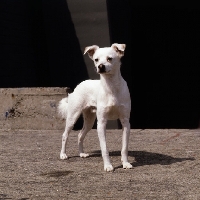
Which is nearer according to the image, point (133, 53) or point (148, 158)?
point (148, 158)

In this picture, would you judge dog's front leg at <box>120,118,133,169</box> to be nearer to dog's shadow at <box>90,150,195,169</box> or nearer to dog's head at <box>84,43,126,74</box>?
dog's shadow at <box>90,150,195,169</box>

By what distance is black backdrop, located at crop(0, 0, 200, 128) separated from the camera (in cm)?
1145

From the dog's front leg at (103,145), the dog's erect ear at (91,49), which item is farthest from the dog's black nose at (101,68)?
the dog's front leg at (103,145)

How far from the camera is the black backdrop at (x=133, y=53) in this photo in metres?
11.4

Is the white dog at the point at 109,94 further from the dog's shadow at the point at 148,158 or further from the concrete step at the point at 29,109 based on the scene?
the concrete step at the point at 29,109

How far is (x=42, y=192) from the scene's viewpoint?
4879 millimetres

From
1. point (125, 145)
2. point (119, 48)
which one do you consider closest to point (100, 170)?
point (125, 145)

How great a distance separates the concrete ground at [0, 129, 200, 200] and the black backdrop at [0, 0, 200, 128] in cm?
320

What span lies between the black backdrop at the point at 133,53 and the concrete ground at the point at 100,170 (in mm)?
3200

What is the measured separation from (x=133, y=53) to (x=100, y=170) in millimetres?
7728

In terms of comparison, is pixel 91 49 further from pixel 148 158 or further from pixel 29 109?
pixel 29 109

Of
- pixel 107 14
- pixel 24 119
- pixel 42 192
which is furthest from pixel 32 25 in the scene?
pixel 42 192

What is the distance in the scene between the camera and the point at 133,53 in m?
13.3

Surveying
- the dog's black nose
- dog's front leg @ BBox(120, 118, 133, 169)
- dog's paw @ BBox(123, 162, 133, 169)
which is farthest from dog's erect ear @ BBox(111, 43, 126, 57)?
dog's paw @ BBox(123, 162, 133, 169)
